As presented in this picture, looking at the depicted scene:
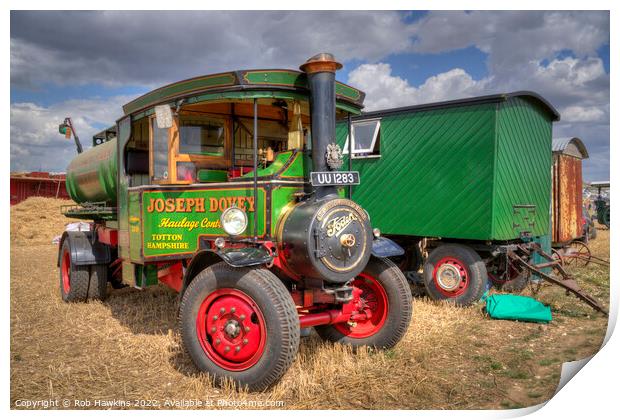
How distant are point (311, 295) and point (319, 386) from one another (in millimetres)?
783

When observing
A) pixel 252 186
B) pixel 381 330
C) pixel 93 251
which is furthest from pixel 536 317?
pixel 93 251

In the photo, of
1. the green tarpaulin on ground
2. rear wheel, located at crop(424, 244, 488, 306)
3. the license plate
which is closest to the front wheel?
the license plate

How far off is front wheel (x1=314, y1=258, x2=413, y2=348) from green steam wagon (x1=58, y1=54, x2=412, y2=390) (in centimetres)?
1

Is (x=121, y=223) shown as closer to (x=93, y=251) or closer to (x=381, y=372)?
(x=93, y=251)

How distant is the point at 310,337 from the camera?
17.5 feet

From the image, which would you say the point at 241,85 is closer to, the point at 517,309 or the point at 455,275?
the point at 517,309

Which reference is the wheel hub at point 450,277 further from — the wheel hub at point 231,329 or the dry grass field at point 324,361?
the wheel hub at point 231,329

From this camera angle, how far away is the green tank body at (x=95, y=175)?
6954 mm

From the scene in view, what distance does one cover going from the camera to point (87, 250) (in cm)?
733

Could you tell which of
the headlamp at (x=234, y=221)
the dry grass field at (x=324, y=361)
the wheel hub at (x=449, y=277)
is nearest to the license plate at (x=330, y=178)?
the headlamp at (x=234, y=221)

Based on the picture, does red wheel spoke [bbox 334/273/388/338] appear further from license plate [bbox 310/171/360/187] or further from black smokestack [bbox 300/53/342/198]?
black smokestack [bbox 300/53/342/198]

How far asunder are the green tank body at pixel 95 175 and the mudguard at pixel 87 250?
61 cm

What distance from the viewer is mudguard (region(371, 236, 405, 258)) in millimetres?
4843

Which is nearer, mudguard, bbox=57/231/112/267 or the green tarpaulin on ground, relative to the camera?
the green tarpaulin on ground
